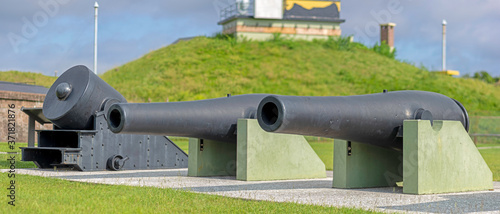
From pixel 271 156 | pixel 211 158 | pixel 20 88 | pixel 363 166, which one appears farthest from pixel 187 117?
pixel 20 88

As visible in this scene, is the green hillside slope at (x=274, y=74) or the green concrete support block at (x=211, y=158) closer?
the green concrete support block at (x=211, y=158)

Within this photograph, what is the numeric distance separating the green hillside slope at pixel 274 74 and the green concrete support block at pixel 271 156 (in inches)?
1237

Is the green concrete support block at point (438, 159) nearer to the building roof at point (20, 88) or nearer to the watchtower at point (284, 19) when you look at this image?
the building roof at point (20, 88)

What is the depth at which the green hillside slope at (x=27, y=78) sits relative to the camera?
42719mm

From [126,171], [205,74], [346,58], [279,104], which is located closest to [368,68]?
[346,58]

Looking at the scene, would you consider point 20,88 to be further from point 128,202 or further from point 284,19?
point 284,19

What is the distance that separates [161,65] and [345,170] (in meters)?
41.8

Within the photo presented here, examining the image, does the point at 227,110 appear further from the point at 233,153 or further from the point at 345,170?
the point at 345,170

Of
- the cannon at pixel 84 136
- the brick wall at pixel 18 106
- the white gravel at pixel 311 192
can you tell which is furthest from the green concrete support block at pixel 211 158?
the brick wall at pixel 18 106

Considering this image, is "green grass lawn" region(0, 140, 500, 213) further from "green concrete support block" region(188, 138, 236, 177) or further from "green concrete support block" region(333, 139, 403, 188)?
"green concrete support block" region(188, 138, 236, 177)

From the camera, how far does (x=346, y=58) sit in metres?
54.0

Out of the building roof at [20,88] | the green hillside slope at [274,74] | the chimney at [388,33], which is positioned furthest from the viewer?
the chimney at [388,33]

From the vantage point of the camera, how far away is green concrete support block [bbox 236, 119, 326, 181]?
11.3 metres

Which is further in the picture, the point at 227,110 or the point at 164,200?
the point at 227,110
